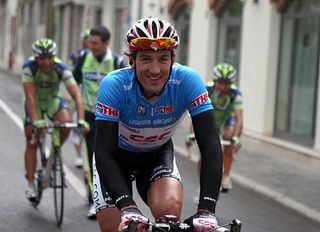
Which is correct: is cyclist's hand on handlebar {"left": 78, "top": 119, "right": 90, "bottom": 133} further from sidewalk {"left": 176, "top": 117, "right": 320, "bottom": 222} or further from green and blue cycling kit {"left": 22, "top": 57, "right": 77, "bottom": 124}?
sidewalk {"left": 176, "top": 117, "right": 320, "bottom": 222}

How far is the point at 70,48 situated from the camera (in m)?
37.0

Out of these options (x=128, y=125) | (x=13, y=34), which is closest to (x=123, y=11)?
(x=128, y=125)

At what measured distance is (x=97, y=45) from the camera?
7.93 m

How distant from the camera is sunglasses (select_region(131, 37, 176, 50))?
379cm

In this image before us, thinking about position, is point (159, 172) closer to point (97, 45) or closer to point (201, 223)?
point (201, 223)

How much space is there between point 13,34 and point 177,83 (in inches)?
2036

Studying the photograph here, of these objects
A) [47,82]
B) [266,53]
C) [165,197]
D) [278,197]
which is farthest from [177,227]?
[266,53]

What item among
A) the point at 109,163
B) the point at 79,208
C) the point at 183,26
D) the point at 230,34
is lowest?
the point at 79,208

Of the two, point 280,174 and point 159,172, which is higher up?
point 159,172

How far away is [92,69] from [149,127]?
4079mm

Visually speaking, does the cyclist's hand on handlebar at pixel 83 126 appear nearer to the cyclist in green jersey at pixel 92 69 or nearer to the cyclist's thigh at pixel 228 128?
the cyclist in green jersey at pixel 92 69

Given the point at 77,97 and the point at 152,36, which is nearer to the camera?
the point at 152,36

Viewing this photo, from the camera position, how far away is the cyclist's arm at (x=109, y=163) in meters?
3.77

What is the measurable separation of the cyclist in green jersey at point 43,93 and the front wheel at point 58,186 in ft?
1.25
